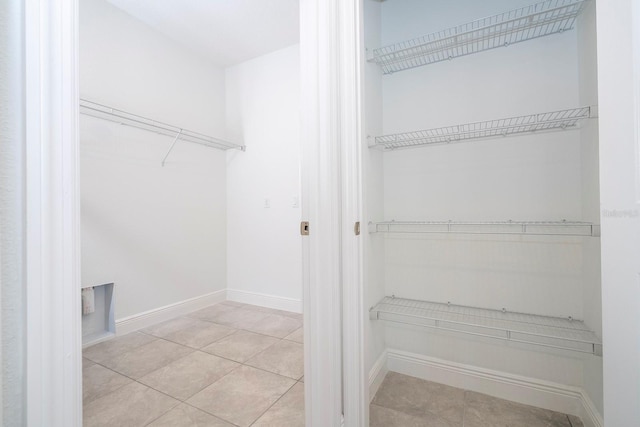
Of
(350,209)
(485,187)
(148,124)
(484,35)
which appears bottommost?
(350,209)

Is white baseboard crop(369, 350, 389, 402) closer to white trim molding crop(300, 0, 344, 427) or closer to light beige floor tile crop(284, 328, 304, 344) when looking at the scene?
white trim molding crop(300, 0, 344, 427)

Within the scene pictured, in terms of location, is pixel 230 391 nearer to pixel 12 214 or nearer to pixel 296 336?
pixel 296 336

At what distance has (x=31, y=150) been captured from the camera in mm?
398

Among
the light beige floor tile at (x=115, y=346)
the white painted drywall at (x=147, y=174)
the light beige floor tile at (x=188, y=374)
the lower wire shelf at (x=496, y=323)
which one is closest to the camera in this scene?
the lower wire shelf at (x=496, y=323)

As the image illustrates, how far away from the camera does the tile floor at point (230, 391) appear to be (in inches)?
53.8

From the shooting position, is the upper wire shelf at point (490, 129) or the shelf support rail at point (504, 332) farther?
the upper wire shelf at point (490, 129)

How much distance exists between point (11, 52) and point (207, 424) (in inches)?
62.1

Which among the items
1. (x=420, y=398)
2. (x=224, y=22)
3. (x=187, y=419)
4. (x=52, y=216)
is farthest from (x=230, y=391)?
(x=224, y=22)

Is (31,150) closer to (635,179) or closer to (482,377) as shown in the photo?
(635,179)

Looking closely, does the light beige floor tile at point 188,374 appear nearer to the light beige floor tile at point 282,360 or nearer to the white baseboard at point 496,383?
the light beige floor tile at point 282,360

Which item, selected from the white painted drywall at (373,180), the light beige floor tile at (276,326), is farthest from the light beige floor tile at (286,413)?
the light beige floor tile at (276,326)

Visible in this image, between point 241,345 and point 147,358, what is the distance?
626mm

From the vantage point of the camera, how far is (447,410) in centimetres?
142

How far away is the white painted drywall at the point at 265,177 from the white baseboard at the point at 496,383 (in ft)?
4.21
